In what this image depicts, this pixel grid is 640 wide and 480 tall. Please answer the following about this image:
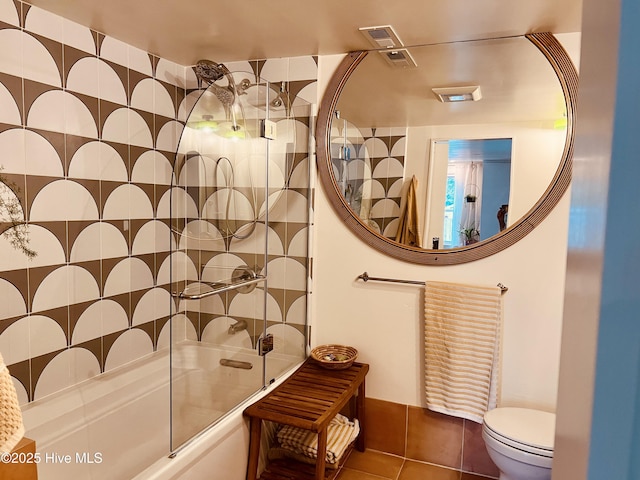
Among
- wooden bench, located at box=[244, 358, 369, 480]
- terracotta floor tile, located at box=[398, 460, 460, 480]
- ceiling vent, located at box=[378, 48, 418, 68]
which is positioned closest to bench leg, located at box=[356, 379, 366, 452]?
wooden bench, located at box=[244, 358, 369, 480]

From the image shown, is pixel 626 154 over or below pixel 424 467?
over

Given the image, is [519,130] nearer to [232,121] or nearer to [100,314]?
[232,121]

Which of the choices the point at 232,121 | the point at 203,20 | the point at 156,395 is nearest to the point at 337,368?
the point at 156,395

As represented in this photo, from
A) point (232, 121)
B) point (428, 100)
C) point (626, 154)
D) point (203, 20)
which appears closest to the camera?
point (626, 154)

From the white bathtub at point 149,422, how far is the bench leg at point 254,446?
3 centimetres

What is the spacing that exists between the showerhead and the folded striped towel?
172 centimetres

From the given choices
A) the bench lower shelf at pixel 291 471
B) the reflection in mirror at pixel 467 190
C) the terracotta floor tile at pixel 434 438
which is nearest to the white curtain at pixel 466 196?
the reflection in mirror at pixel 467 190

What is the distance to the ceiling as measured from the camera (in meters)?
1.74

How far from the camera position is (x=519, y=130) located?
2.06 meters

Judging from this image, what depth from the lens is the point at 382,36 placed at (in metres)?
2.04

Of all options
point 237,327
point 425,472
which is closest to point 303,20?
point 237,327

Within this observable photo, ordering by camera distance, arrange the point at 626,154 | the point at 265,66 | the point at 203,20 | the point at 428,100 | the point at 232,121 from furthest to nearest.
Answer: the point at 265,66, the point at 428,100, the point at 232,121, the point at 203,20, the point at 626,154

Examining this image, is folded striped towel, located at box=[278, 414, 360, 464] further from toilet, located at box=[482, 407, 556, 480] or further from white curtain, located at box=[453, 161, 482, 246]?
white curtain, located at box=[453, 161, 482, 246]

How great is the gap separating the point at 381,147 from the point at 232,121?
749mm
